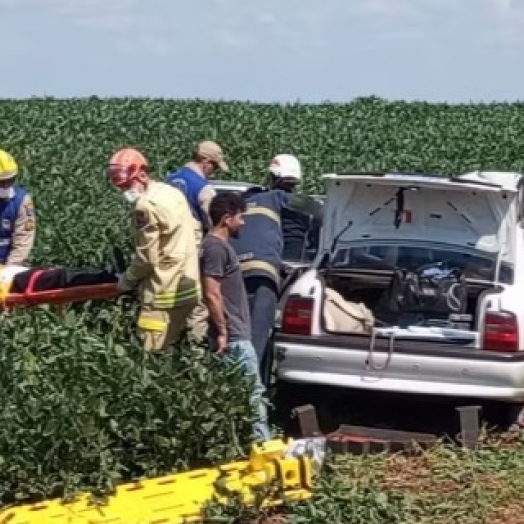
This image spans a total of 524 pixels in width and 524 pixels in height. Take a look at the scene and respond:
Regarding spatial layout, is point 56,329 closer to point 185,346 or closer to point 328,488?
point 185,346

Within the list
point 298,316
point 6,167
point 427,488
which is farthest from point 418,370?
point 6,167

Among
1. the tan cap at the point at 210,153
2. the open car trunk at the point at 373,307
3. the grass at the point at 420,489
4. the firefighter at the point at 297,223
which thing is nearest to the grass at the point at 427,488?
the grass at the point at 420,489

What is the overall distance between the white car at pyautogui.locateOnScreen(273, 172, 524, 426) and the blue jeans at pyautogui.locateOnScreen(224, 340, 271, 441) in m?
0.36

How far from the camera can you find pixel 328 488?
678 centimetres

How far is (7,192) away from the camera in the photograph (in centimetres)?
879

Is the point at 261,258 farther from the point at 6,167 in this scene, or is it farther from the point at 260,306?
the point at 6,167

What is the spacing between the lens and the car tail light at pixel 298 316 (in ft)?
27.9

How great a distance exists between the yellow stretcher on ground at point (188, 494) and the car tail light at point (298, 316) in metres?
1.57

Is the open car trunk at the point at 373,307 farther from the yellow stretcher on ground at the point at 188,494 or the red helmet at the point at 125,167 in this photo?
the yellow stretcher on ground at the point at 188,494

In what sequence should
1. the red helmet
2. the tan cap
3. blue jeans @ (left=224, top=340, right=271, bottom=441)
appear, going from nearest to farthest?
blue jeans @ (left=224, top=340, right=271, bottom=441) → the red helmet → the tan cap

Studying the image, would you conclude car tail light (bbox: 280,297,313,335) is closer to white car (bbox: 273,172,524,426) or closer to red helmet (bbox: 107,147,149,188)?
white car (bbox: 273,172,524,426)

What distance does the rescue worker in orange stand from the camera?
25.6 feet

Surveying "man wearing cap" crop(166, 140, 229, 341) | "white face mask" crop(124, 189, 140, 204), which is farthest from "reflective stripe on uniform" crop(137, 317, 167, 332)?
"man wearing cap" crop(166, 140, 229, 341)

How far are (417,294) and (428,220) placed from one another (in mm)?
539
